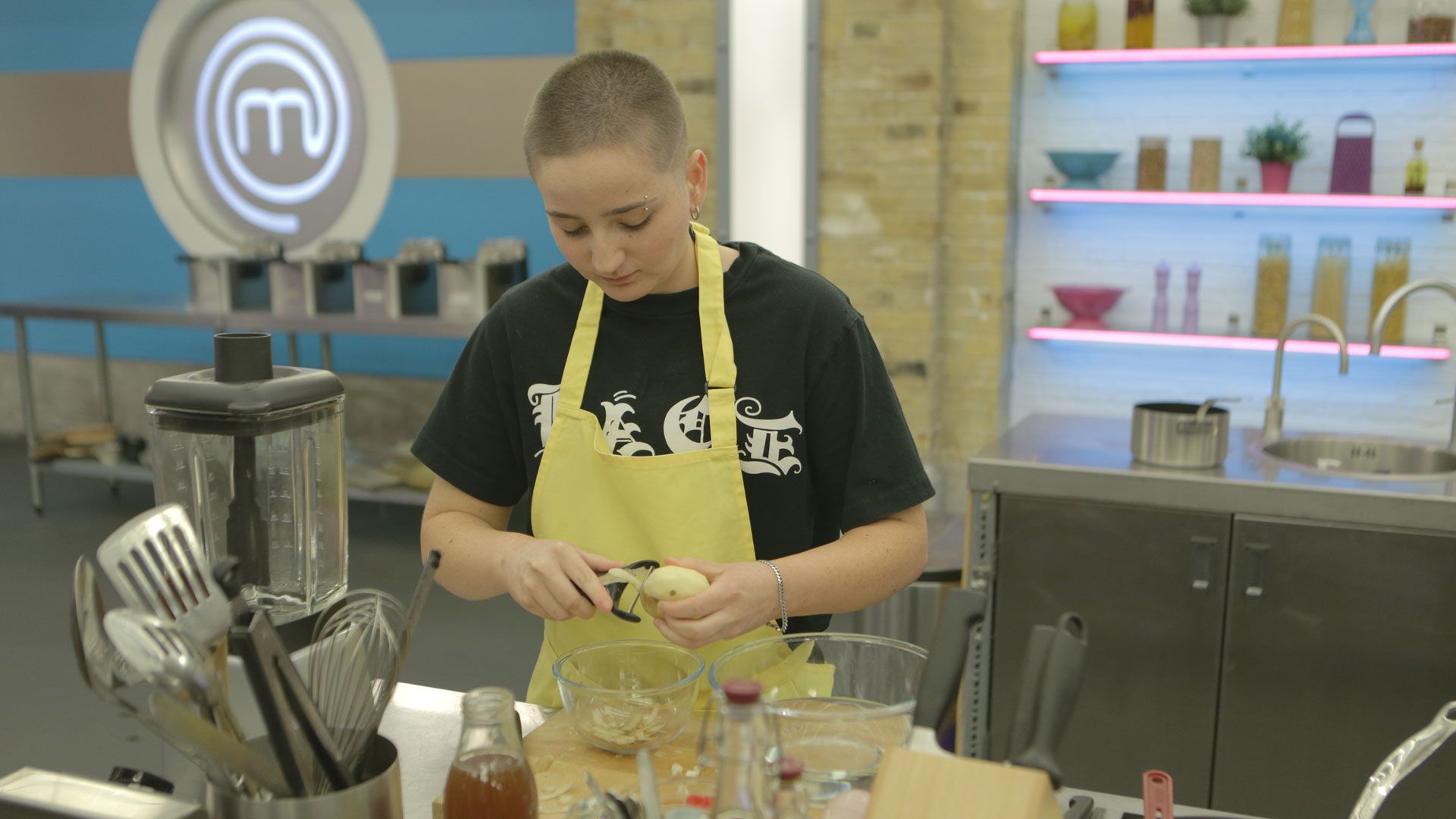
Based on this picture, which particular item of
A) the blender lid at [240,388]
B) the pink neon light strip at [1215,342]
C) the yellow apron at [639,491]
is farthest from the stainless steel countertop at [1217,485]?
the blender lid at [240,388]

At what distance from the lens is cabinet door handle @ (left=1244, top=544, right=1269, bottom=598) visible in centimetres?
257

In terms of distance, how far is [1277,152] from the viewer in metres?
3.79

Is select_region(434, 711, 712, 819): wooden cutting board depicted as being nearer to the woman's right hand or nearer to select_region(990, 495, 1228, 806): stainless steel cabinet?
the woman's right hand

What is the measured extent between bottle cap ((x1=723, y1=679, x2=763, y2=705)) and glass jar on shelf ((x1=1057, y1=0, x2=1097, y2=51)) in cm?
367

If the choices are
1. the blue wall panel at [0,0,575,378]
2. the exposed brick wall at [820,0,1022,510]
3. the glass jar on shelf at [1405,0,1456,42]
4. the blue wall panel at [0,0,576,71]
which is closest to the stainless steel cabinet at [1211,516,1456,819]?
the exposed brick wall at [820,0,1022,510]

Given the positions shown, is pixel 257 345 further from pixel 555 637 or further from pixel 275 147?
pixel 275 147

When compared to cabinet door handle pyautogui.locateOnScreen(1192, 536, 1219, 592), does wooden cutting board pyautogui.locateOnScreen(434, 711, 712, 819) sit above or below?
above

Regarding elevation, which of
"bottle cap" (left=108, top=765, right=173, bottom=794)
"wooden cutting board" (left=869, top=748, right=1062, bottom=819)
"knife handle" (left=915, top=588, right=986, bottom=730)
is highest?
"knife handle" (left=915, top=588, right=986, bottom=730)

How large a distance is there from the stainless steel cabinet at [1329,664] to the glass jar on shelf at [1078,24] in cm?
204

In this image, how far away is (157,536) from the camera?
970 mm

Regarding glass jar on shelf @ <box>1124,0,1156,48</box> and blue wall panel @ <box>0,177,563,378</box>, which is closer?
glass jar on shelf @ <box>1124,0,1156,48</box>

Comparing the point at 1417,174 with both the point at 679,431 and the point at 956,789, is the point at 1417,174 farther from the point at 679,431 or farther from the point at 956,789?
the point at 956,789

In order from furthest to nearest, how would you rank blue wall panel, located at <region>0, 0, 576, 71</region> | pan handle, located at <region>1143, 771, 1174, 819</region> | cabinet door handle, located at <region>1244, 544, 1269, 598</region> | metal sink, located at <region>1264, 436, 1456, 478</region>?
blue wall panel, located at <region>0, 0, 576, 71</region>, metal sink, located at <region>1264, 436, 1456, 478</region>, cabinet door handle, located at <region>1244, 544, 1269, 598</region>, pan handle, located at <region>1143, 771, 1174, 819</region>

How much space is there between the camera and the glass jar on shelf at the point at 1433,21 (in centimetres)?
358
